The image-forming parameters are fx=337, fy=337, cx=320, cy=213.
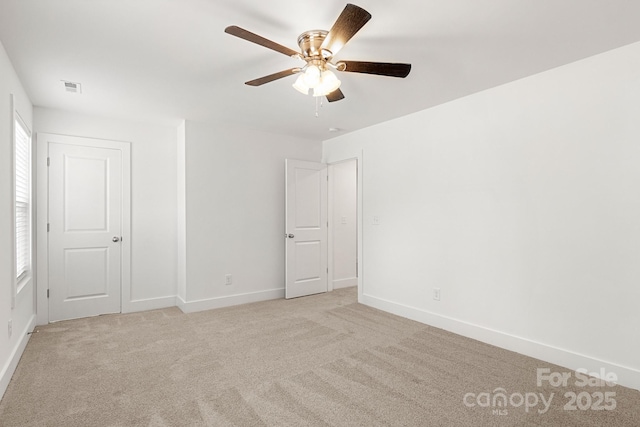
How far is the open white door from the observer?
16.2 feet

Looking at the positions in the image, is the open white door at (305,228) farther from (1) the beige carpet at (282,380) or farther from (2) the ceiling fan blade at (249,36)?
(2) the ceiling fan blade at (249,36)

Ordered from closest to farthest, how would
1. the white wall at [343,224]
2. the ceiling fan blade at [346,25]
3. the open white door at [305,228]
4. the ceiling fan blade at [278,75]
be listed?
the ceiling fan blade at [346,25] → the ceiling fan blade at [278,75] → the open white door at [305,228] → the white wall at [343,224]

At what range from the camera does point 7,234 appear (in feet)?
8.38

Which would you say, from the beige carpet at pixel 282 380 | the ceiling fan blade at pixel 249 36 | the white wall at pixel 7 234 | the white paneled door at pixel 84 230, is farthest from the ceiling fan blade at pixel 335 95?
the white paneled door at pixel 84 230

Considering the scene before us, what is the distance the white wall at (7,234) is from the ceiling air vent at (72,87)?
0.33 metres

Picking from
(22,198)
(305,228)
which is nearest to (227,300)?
(305,228)

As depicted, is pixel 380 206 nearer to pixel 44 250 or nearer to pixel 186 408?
pixel 186 408

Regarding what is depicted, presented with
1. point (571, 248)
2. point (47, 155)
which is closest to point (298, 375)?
point (571, 248)

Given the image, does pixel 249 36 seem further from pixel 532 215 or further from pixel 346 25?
pixel 532 215

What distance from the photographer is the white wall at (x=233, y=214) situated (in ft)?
14.1

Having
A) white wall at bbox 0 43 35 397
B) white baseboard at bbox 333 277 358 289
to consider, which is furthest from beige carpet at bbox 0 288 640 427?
white baseboard at bbox 333 277 358 289

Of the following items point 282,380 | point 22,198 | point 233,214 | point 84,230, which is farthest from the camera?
point 233,214

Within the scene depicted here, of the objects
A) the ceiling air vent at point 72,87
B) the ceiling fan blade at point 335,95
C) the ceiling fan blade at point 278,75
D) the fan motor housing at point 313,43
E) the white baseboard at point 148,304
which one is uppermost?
the ceiling air vent at point 72,87

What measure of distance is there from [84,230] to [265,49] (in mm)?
3195
